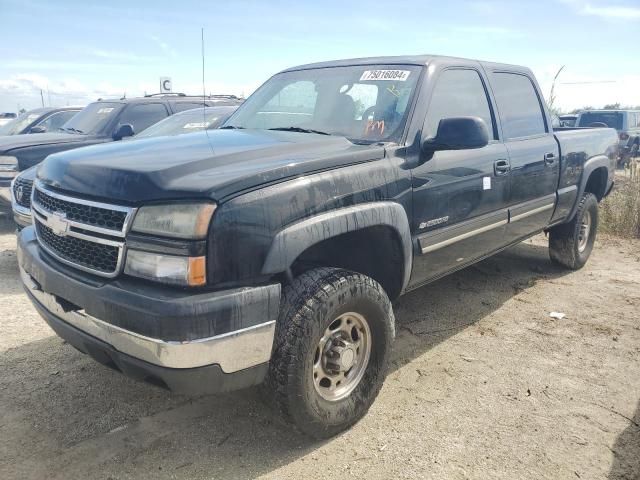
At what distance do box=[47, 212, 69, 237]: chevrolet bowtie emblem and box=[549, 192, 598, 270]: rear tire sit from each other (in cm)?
472

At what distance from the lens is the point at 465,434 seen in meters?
2.78

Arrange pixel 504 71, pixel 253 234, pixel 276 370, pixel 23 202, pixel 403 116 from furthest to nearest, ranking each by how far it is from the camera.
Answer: pixel 23 202 < pixel 504 71 < pixel 403 116 < pixel 276 370 < pixel 253 234

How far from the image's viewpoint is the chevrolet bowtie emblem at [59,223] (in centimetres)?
251

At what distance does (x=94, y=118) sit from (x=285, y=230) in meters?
6.85

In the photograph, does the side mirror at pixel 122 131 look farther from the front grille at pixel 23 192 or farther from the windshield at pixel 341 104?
the windshield at pixel 341 104

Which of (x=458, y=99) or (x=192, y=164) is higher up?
(x=458, y=99)

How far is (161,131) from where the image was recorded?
250 inches

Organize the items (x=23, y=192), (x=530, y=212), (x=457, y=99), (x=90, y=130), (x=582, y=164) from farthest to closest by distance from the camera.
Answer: (x=90, y=130), (x=582, y=164), (x=23, y=192), (x=530, y=212), (x=457, y=99)

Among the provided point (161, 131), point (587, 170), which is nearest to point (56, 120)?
point (161, 131)

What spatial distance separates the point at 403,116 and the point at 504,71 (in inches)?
64.7

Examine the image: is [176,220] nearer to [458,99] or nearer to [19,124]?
[458,99]

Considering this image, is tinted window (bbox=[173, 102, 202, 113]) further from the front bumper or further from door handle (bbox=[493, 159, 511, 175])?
the front bumper

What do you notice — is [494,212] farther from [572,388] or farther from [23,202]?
[23,202]

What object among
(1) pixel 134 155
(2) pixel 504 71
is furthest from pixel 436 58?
(1) pixel 134 155
